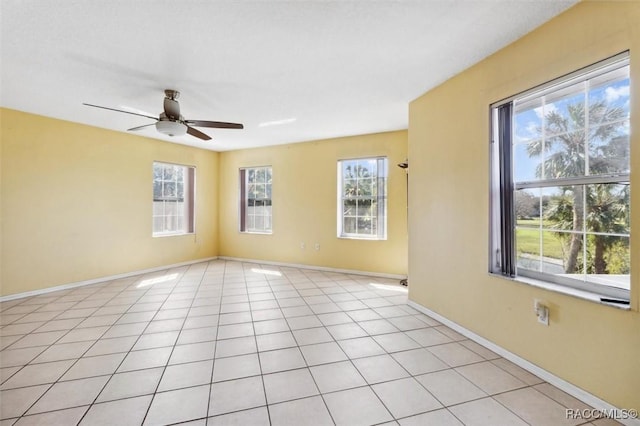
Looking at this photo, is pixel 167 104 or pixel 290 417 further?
pixel 167 104

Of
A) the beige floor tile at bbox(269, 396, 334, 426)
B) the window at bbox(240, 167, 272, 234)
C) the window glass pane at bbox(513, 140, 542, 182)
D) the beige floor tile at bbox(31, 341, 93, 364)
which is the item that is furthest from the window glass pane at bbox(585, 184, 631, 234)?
the window at bbox(240, 167, 272, 234)

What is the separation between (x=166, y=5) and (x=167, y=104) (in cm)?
129

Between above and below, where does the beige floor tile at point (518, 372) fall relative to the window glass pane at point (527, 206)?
below

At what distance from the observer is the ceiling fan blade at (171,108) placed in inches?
116

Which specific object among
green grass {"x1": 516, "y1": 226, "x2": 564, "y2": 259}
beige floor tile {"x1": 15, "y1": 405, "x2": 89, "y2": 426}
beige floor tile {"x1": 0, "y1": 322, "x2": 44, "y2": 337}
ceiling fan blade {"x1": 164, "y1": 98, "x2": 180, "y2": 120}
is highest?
ceiling fan blade {"x1": 164, "y1": 98, "x2": 180, "y2": 120}

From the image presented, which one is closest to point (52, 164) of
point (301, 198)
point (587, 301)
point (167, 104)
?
point (167, 104)

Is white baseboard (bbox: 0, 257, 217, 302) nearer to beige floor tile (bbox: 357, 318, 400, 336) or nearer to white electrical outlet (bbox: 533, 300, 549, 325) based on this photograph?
beige floor tile (bbox: 357, 318, 400, 336)

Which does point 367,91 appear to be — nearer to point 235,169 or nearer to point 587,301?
point 587,301

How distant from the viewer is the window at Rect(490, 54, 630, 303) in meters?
1.72

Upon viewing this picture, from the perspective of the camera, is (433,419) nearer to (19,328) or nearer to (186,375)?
(186,375)

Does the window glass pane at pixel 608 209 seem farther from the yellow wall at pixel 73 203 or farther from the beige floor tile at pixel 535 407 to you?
the yellow wall at pixel 73 203

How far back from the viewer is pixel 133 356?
7.54 ft

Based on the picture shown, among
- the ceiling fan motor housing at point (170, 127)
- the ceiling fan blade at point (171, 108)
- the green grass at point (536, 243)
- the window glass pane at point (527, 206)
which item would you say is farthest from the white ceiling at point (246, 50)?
the green grass at point (536, 243)

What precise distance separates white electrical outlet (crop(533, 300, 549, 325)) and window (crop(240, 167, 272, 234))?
498cm
